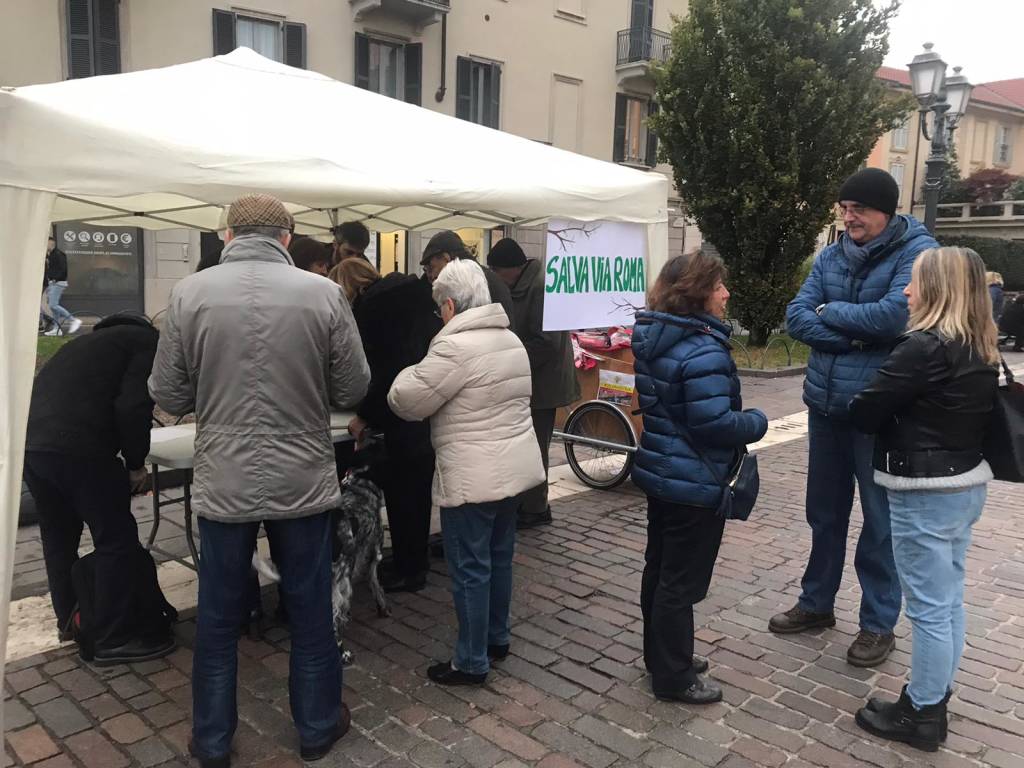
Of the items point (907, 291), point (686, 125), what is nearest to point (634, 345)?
point (907, 291)

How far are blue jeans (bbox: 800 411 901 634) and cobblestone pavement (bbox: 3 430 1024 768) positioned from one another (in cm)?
23

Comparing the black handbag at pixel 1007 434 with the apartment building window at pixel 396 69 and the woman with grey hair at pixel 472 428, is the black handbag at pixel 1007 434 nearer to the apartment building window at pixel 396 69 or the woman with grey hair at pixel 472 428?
the woman with grey hair at pixel 472 428

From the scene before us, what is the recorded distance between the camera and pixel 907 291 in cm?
289

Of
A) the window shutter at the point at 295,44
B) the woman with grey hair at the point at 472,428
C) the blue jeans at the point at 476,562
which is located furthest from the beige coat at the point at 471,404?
the window shutter at the point at 295,44

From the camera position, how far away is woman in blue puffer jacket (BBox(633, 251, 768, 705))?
9.57 ft

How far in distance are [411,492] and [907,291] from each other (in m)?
2.54

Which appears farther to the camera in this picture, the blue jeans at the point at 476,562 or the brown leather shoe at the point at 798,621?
the brown leather shoe at the point at 798,621

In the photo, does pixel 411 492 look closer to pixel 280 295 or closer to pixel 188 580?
pixel 188 580

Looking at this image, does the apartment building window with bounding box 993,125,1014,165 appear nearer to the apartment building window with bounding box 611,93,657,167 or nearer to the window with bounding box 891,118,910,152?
the window with bounding box 891,118,910,152

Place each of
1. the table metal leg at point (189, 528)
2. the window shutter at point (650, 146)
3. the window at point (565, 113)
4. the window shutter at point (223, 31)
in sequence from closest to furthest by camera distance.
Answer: the table metal leg at point (189, 528) < the window shutter at point (223, 31) < the window at point (565, 113) < the window shutter at point (650, 146)

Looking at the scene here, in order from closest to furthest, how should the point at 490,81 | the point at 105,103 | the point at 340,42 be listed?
the point at 105,103 < the point at 340,42 < the point at 490,81

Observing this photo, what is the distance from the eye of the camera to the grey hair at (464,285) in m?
3.14

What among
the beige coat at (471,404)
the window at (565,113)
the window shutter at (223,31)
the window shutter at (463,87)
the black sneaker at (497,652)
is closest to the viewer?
the beige coat at (471,404)

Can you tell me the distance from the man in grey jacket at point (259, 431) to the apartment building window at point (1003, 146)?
5631cm
